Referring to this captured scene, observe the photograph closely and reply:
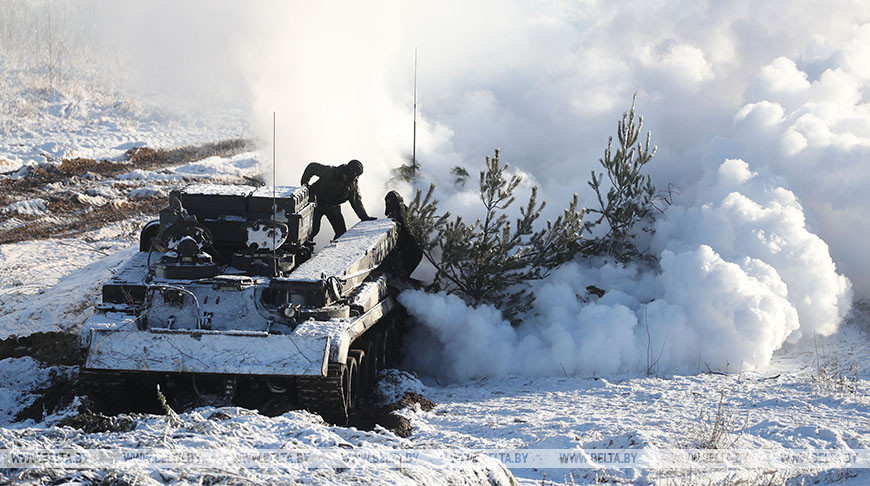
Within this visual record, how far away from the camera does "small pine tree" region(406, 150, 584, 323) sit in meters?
12.5

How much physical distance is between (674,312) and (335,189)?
462 cm

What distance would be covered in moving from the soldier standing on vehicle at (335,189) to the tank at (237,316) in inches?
72.4

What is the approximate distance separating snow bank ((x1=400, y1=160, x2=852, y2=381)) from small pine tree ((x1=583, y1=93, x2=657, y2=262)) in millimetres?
428

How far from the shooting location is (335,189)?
13.1m

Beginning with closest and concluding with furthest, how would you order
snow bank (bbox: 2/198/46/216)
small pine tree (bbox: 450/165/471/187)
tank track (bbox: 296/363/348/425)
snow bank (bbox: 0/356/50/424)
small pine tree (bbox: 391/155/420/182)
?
tank track (bbox: 296/363/348/425)
snow bank (bbox: 0/356/50/424)
small pine tree (bbox: 391/155/420/182)
small pine tree (bbox: 450/165/471/187)
snow bank (bbox: 2/198/46/216)

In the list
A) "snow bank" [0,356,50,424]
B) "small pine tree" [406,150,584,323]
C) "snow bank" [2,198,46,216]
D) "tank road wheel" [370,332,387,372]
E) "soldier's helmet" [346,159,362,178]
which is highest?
"soldier's helmet" [346,159,362,178]

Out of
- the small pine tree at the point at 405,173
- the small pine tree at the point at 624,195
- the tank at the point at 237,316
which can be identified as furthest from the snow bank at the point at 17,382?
the small pine tree at the point at 405,173

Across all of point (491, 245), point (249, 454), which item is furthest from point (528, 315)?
point (249, 454)

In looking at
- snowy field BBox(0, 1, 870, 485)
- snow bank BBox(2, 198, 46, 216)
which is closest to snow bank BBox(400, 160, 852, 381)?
snowy field BBox(0, 1, 870, 485)

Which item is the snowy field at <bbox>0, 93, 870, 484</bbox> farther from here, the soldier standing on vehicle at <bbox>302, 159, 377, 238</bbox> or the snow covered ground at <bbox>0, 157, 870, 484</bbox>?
the soldier standing on vehicle at <bbox>302, 159, 377, 238</bbox>

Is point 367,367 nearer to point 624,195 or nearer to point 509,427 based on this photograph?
point 509,427

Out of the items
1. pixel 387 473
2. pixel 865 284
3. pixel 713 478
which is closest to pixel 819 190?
pixel 865 284

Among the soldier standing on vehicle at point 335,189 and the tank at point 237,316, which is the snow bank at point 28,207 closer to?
the soldier standing on vehicle at point 335,189

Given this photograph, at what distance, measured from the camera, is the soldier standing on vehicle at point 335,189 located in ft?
42.9
